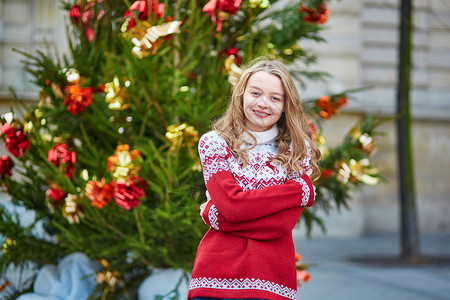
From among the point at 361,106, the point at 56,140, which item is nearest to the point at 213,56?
the point at 56,140

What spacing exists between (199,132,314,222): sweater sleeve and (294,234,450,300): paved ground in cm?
262

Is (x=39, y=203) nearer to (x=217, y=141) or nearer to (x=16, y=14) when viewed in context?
(x=217, y=141)

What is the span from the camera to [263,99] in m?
2.02

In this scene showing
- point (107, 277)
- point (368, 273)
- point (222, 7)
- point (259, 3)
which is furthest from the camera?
point (368, 273)

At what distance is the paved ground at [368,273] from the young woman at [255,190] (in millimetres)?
2547

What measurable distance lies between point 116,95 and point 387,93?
9.21 m

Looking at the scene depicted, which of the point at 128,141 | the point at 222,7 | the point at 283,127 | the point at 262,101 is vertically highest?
the point at 222,7

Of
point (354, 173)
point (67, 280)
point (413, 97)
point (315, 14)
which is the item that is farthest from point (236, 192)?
point (413, 97)

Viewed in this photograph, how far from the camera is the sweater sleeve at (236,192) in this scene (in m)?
1.86

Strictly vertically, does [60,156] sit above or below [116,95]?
below

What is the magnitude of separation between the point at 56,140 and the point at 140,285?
1047 mm

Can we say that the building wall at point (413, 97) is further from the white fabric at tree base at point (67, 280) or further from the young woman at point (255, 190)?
the young woman at point (255, 190)

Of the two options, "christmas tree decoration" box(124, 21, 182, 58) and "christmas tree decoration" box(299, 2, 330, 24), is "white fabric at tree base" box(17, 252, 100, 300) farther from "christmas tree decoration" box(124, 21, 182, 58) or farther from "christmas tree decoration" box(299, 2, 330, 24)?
"christmas tree decoration" box(299, 2, 330, 24)

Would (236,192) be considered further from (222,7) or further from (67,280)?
(67,280)
